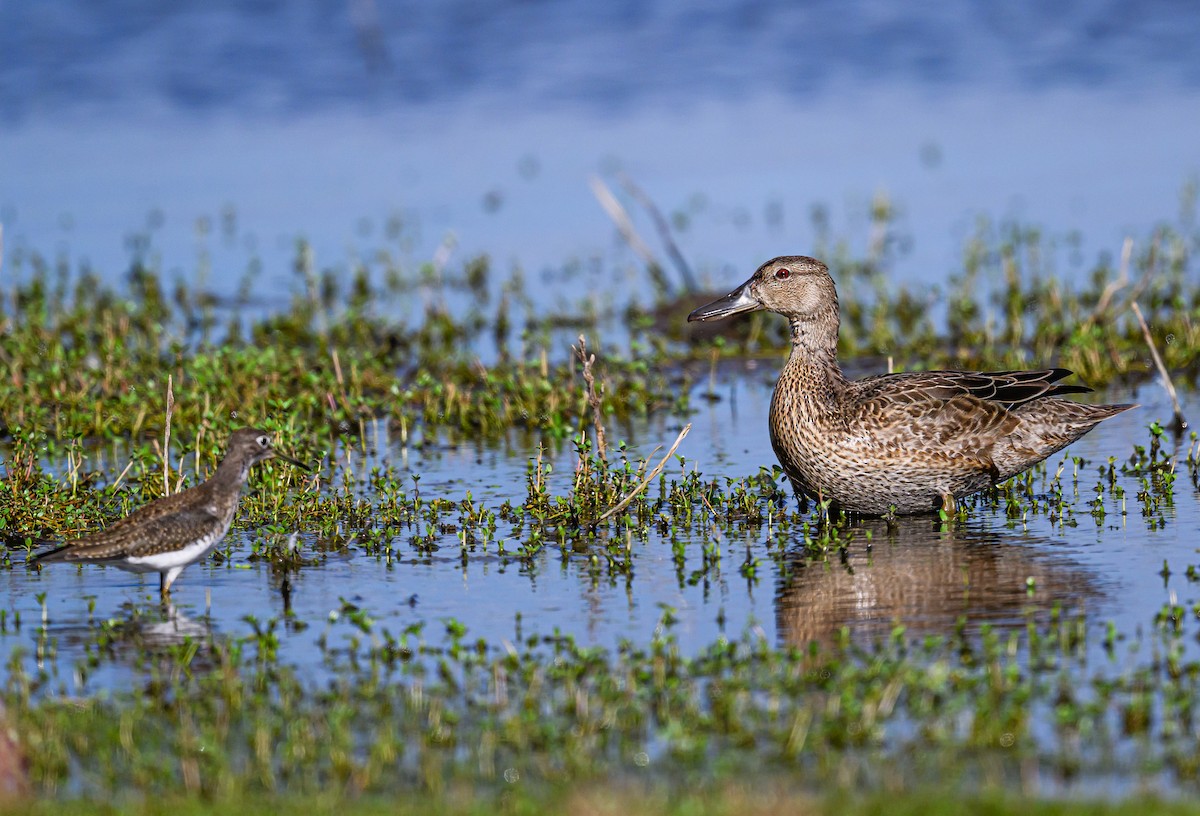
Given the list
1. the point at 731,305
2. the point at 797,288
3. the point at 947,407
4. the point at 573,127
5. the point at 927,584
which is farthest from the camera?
the point at 573,127

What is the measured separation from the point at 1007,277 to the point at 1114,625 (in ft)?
30.4

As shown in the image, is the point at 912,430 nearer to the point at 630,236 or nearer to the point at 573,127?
the point at 630,236

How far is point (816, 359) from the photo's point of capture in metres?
11.4

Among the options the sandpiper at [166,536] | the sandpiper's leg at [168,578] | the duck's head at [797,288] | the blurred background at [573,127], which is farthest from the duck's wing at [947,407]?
the blurred background at [573,127]

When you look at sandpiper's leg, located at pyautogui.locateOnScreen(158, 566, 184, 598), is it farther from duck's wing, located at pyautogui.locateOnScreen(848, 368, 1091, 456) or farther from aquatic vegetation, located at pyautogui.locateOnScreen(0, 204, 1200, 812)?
duck's wing, located at pyautogui.locateOnScreen(848, 368, 1091, 456)

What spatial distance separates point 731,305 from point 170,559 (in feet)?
15.2

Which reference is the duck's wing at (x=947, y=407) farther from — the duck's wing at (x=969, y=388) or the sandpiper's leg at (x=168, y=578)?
the sandpiper's leg at (x=168, y=578)

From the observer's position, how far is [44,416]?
13305 mm

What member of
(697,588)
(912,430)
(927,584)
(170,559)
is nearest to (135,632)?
(170,559)

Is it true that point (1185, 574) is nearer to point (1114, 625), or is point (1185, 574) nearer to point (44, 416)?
point (1114, 625)

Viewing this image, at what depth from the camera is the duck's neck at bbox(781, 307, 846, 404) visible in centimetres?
1097

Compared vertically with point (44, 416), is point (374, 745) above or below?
below

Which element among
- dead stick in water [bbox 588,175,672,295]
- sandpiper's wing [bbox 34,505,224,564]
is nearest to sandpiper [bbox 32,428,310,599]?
sandpiper's wing [bbox 34,505,224,564]

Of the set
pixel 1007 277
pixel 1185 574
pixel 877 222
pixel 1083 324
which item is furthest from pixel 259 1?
pixel 1185 574
